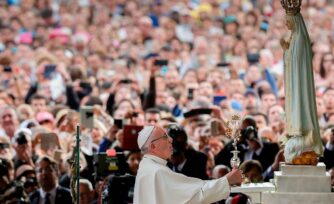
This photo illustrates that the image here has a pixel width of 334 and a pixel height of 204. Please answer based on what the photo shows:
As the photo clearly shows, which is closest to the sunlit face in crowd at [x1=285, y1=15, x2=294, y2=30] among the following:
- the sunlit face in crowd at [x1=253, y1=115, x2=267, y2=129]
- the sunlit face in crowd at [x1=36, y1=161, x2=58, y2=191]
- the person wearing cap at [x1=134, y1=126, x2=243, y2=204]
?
the person wearing cap at [x1=134, y1=126, x2=243, y2=204]

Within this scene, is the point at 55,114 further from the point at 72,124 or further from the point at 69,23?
the point at 69,23

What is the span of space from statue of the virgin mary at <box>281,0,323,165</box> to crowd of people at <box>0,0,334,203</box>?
2.21 m

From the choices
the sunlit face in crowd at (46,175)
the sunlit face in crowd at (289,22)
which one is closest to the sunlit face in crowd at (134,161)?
the sunlit face in crowd at (46,175)

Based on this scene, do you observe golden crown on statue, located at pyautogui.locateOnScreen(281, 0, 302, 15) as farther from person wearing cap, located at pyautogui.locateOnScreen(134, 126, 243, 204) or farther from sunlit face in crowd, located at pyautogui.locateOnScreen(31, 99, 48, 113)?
sunlit face in crowd, located at pyautogui.locateOnScreen(31, 99, 48, 113)

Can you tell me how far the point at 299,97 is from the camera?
20.8 metres

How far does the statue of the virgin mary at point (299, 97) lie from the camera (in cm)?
2064

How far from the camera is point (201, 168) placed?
25547 mm

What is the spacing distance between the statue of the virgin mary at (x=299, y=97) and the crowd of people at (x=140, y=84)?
2.21 meters

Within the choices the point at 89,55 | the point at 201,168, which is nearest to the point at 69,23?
the point at 89,55

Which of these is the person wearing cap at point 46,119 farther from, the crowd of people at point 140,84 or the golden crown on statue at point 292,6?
the golden crown on statue at point 292,6

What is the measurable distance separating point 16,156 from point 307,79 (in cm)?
858

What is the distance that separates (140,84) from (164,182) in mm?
20091

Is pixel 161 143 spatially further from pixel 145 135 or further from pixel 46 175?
pixel 46 175

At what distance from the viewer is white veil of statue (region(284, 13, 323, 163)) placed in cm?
2067
